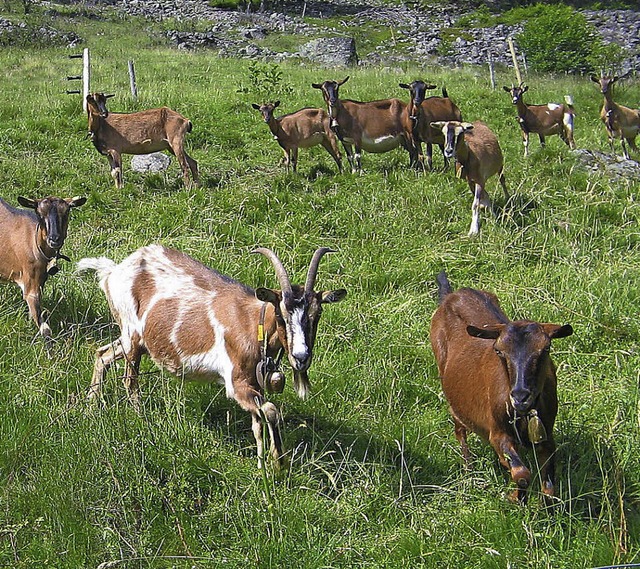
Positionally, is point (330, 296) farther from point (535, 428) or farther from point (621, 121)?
point (621, 121)

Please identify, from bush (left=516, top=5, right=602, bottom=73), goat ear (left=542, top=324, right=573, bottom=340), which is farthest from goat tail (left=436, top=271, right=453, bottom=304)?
bush (left=516, top=5, right=602, bottom=73)

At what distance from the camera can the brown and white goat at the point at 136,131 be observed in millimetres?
12555

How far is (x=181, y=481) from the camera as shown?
438 centimetres

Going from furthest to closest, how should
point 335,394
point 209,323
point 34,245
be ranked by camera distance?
point 34,245 < point 335,394 < point 209,323

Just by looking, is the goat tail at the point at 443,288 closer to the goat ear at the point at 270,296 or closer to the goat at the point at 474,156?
the goat ear at the point at 270,296

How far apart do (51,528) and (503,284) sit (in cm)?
534

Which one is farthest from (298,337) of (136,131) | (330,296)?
(136,131)

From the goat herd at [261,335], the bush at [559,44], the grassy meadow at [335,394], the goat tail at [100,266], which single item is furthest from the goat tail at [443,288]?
the bush at [559,44]

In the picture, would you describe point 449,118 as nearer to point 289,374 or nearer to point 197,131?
point 197,131

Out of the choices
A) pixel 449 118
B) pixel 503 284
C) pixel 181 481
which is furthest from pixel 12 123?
pixel 181 481

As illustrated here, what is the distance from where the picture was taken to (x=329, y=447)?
5227 millimetres

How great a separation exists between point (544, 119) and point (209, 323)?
12935mm

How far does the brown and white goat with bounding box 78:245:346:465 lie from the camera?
4.63 meters

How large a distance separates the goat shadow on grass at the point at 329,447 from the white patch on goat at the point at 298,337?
66 centimetres
